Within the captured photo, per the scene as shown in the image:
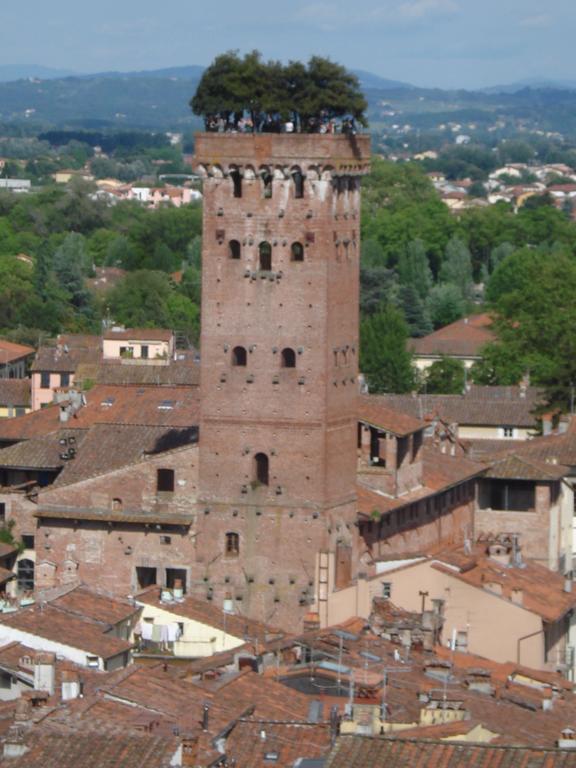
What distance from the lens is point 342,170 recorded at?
52719 millimetres

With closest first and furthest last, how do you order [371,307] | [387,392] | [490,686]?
[490,686], [387,392], [371,307]

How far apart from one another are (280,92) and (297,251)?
8.73 feet

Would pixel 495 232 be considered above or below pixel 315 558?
below

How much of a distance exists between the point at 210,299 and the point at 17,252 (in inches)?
3539

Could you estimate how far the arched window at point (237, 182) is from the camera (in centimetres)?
5259

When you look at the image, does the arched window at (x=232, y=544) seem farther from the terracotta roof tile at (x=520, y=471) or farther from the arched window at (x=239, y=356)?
the terracotta roof tile at (x=520, y=471)

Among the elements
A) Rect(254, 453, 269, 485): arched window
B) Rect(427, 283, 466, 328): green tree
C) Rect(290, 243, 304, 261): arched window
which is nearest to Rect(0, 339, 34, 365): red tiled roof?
Rect(427, 283, 466, 328): green tree

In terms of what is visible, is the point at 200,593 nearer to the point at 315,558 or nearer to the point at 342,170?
the point at 315,558

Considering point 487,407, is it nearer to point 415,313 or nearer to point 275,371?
point 275,371

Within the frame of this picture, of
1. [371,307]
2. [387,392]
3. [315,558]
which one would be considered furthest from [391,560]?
[371,307]

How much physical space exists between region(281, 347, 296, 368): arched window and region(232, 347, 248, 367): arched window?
0.64m

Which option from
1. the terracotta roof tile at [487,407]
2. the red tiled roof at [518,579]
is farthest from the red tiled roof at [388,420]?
the terracotta roof tile at [487,407]

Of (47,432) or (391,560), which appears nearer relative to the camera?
(391,560)

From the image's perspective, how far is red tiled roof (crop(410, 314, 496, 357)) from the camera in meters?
104
